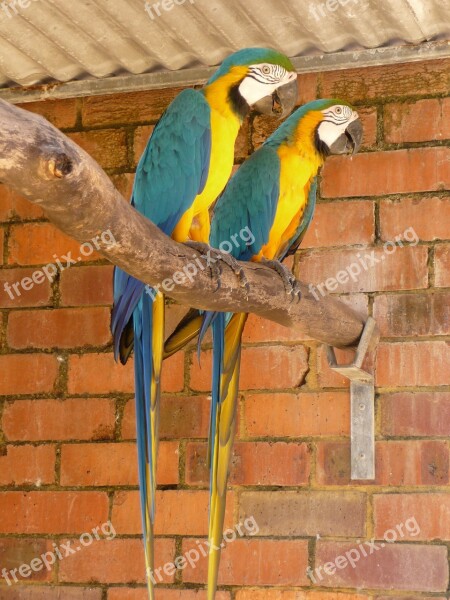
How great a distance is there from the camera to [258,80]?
1.70 m

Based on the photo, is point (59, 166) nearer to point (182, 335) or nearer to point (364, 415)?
point (182, 335)

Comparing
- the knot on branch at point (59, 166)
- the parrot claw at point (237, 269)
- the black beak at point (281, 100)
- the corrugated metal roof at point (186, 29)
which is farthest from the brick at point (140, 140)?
the knot on branch at point (59, 166)

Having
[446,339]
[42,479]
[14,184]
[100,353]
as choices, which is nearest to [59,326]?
[100,353]

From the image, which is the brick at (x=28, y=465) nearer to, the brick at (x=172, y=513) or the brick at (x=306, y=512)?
the brick at (x=172, y=513)

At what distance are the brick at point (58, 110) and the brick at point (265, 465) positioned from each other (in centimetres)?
83

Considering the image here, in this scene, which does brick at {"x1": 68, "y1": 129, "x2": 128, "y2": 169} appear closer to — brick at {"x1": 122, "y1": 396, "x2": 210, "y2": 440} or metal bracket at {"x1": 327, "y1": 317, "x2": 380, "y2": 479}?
brick at {"x1": 122, "y1": 396, "x2": 210, "y2": 440}

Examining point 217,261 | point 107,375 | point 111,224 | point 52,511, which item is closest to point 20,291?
point 107,375

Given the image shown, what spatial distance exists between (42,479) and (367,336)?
810 millimetres

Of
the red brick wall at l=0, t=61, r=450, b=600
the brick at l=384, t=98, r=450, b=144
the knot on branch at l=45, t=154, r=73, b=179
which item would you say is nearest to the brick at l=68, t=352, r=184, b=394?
the red brick wall at l=0, t=61, r=450, b=600

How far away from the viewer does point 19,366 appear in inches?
85.1

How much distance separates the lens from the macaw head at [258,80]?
1.68 metres

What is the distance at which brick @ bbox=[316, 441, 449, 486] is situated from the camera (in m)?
1.86

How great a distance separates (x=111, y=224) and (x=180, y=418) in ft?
3.35

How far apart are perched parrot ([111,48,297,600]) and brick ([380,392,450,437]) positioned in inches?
20.5
